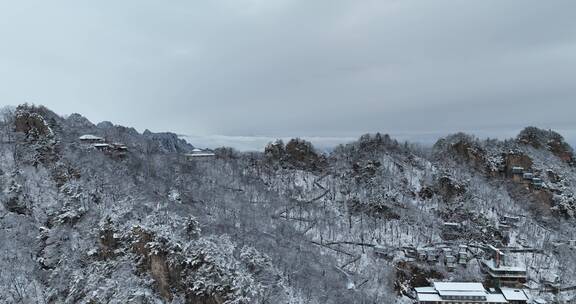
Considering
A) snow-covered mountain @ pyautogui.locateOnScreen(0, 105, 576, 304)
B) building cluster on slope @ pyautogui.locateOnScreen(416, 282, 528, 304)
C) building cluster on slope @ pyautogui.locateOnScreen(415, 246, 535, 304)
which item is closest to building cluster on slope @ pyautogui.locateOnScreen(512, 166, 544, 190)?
snow-covered mountain @ pyautogui.locateOnScreen(0, 105, 576, 304)

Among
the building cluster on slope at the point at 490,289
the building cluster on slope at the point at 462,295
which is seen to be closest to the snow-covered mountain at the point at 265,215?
the building cluster on slope at the point at 490,289

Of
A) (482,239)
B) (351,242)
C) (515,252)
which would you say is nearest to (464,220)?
(482,239)

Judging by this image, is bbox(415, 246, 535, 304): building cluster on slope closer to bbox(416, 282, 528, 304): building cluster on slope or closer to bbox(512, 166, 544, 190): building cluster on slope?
bbox(416, 282, 528, 304): building cluster on slope

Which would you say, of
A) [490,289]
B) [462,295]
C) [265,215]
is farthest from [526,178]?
[265,215]

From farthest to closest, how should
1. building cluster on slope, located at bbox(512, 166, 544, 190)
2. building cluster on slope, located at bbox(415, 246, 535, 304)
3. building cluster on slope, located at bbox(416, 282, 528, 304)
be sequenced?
building cluster on slope, located at bbox(512, 166, 544, 190) < building cluster on slope, located at bbox(415, 246, 535, 304) < building cluster on slope, located at bbox(416, 282, 528, 304)

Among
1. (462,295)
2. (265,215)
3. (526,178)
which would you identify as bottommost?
(462,295)

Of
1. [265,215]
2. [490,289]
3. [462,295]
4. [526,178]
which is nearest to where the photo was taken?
[462,295]

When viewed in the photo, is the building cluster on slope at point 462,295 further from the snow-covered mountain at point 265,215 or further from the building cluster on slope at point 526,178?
the building cluster on slope at point 526,178

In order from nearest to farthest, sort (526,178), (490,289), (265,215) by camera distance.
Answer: (490,289), (265,215), (526,178)

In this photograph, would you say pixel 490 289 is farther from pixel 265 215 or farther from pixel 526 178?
pixel 265 215

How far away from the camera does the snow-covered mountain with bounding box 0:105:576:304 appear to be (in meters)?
67.9

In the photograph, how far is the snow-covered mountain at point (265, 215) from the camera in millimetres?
67875

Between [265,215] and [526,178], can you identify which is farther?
[526,178]

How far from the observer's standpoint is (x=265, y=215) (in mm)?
98312
